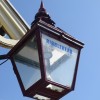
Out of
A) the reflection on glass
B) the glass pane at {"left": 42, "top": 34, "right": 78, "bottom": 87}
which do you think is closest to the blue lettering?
the glass pane at {"left": 42, "top": 34, "right": 78, "bottom": 87}

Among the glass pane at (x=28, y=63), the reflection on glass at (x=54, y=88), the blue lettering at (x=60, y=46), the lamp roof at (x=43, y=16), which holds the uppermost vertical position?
the lamp roof at (x=43, y=16)

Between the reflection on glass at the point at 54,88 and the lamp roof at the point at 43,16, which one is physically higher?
the lamp roof at the point at 43,16

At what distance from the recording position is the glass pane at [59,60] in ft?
7.95

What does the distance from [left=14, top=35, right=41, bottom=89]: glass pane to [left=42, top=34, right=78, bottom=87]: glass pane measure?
7cm

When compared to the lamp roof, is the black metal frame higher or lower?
lower

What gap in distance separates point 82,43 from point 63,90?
0.40m

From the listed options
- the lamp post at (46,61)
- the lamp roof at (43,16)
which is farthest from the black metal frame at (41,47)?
the lamp roof at (43,16)

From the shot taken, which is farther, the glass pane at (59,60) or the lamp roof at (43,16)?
the lamp roof at (43,16)

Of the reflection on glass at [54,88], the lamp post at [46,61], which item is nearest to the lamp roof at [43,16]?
the lamp post at [46,61]

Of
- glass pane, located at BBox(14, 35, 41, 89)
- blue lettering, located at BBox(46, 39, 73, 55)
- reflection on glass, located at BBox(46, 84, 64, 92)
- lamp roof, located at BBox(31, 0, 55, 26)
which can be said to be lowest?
reflection on glass, located at BBox(46, 84, 64, 92)

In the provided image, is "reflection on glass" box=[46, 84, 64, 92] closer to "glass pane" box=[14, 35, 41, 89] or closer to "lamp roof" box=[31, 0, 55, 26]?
"glass pane" box=[14, 35, 41, 89]

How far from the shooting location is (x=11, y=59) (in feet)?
8.87

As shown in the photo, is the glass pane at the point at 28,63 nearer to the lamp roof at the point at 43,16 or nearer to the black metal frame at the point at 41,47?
the black metal frame at the point at 41,47

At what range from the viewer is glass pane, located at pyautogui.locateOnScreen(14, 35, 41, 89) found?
244 cm
